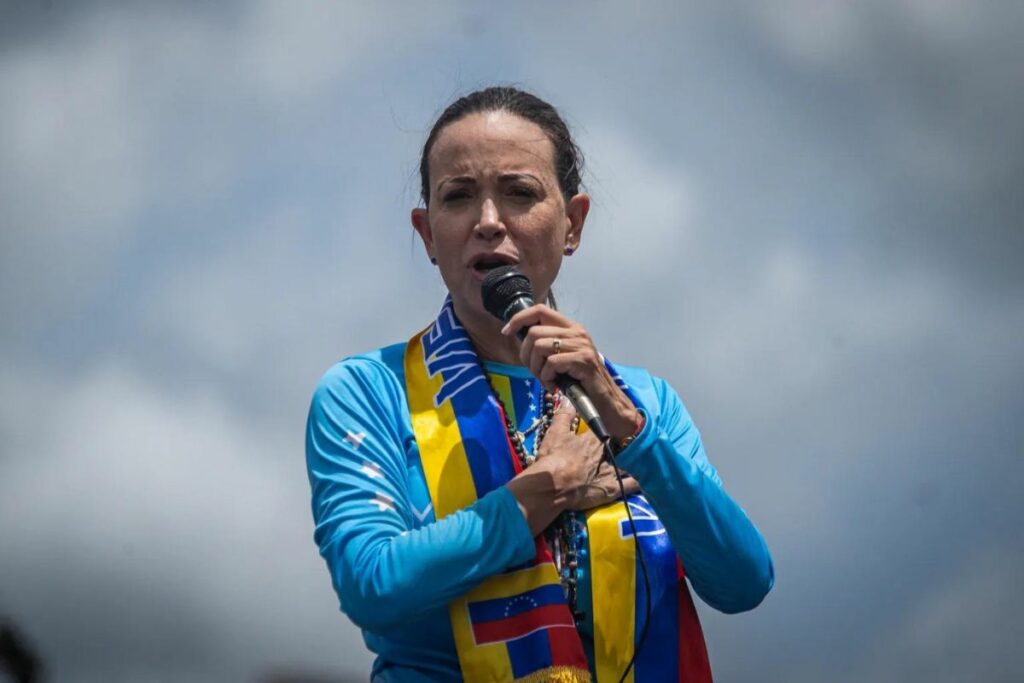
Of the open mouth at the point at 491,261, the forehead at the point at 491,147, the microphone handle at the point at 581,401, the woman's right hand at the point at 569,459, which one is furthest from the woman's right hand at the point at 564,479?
the forehead at the point at 491,147

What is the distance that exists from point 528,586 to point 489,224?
1.09 metres

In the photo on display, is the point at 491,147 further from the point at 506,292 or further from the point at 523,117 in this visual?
the point at 506,292

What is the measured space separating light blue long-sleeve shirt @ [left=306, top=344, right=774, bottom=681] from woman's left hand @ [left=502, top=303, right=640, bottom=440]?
13 cm

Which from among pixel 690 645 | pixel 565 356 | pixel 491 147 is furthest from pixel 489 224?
pixel 690 645

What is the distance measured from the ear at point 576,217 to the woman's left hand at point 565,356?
3.18ft

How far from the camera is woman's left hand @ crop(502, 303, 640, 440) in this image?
4184 mm

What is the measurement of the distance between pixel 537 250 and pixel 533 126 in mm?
464

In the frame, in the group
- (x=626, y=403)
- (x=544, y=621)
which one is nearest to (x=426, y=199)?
(x=626, y=403)

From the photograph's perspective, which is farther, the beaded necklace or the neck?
the neck

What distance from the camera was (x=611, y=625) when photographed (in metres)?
4.49

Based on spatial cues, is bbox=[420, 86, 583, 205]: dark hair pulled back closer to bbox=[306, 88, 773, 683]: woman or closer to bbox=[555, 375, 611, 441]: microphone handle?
bbox=[306, 88, 773, 683]: woman

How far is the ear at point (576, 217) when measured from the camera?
524cm

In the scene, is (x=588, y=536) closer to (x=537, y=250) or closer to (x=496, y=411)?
(x=496, y=411)

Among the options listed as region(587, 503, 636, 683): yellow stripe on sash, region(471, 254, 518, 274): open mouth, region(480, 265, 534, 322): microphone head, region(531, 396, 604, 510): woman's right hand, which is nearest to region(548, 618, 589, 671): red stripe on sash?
region(587, 503, 636, 683): yellow stripe on sash
